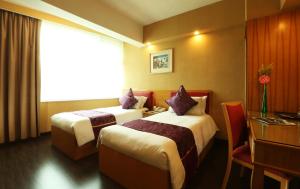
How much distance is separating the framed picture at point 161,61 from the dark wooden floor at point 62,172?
219 cm

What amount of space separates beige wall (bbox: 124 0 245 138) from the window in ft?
3.98

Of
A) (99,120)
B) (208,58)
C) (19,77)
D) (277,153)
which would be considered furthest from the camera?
(208,58)

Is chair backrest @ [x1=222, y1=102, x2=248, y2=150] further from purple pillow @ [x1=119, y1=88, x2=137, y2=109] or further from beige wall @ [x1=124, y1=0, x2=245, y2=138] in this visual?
purple pillow @ [x1=119, y1=88, x2=137, y2=109]

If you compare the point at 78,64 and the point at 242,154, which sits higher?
the point at 78,64

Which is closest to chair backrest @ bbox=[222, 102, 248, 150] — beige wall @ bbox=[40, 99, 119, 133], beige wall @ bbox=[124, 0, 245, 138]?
beige wall @ bbox=[124, 0, 245, 138]

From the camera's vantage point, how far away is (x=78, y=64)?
3.86 meters

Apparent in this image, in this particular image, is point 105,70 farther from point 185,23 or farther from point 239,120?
point 239,120

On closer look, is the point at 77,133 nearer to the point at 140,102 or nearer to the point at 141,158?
the point at 141,158

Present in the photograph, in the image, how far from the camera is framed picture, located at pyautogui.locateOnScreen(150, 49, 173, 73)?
3732 millimetres

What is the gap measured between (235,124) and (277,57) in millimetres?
1405

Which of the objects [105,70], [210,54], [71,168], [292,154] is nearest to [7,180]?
[71,168]

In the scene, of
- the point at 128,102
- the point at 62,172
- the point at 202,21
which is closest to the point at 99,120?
the point at 62,172

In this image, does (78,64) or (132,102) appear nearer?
(132,102)

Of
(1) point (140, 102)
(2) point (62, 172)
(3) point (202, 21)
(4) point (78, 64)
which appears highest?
(3) point (202, 21)
